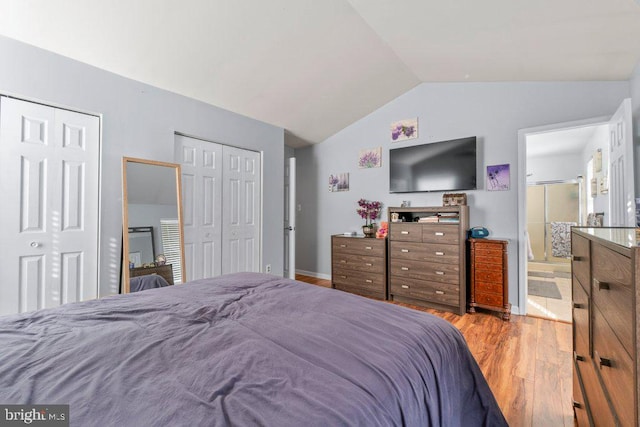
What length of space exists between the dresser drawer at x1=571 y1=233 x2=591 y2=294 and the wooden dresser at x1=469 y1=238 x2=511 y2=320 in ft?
5.51

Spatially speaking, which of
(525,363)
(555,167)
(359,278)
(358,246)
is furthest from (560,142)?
(525,363)

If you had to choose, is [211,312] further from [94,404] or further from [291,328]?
[94,404]

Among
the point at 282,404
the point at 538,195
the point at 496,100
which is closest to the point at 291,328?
the point at 282,404

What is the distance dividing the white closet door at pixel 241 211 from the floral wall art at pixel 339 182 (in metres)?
1.43

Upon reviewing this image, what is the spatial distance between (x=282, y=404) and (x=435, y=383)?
54 centimetres

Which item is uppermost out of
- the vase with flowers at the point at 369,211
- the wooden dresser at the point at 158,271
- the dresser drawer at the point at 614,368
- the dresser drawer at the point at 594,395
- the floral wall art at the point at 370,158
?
the floral wall art at the point at 370,158

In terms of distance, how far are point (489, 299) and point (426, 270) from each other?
0.72 metres

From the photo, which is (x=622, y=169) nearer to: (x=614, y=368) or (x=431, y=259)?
(x=431, y=259)

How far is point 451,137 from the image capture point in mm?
3734

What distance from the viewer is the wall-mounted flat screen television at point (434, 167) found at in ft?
Answer: 11.5

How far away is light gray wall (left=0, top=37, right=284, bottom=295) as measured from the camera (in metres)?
2.18

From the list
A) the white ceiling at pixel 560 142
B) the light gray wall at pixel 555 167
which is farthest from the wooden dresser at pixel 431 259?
the light gray wall at pixel 555 167

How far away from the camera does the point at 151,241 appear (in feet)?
9.09

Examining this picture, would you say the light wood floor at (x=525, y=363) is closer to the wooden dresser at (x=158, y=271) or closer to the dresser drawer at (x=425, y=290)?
the dresser drawer at (x=425, y=290)
